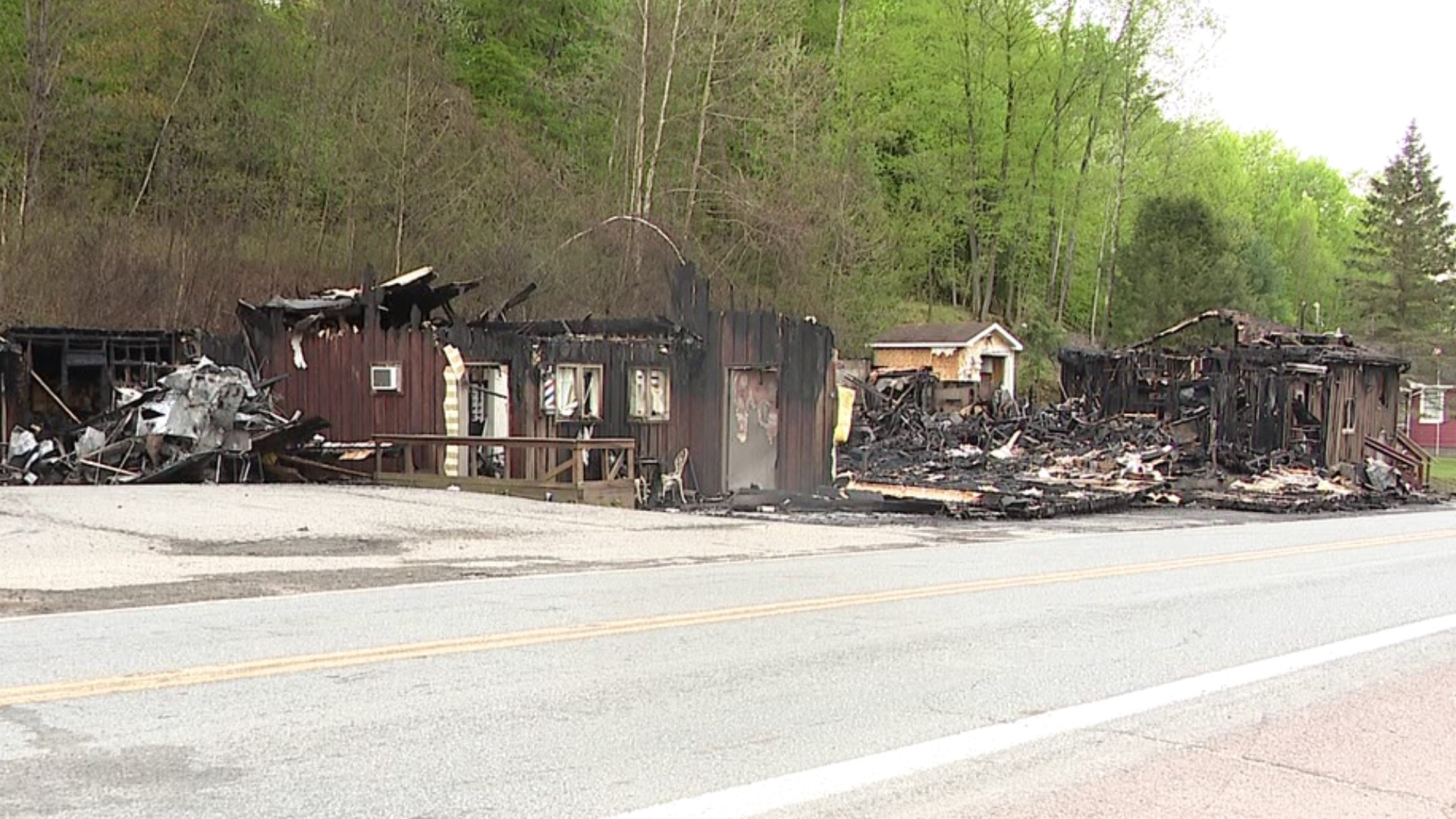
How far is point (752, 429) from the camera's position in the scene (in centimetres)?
2414

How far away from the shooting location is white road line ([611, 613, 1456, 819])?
5.47m

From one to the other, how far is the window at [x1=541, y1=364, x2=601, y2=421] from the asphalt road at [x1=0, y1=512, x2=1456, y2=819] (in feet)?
33.3

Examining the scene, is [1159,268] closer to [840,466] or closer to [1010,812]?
[840,466]

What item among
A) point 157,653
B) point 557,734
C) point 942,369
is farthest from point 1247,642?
point 942,369

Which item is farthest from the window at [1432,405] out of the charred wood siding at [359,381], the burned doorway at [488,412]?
the charred wood siding at [359,381]

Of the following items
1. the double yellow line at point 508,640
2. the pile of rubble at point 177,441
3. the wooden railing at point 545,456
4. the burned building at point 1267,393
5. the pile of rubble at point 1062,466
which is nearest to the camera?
the double yellow line at point 508,640

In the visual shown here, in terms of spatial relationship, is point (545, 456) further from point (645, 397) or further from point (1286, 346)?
point (1286, 346)

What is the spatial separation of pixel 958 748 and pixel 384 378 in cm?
1885

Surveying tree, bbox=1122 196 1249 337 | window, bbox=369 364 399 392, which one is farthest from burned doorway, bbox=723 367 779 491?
tree, bbox=1122 196 1249 337

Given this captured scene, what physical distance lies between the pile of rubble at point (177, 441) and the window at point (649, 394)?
18.2 feet

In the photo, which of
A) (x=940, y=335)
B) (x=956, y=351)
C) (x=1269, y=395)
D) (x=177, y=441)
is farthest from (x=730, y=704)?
(x=940, y=335)

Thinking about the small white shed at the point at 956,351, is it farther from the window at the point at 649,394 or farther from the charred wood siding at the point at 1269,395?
the window at the point at 649,394

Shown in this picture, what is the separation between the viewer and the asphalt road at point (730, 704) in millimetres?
5668

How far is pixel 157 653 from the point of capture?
8195mm
